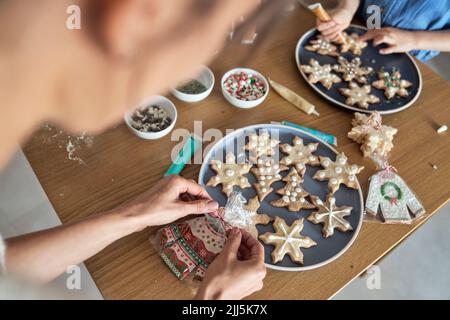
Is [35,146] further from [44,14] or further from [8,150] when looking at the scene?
[44,14]

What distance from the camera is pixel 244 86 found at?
3.50 ft

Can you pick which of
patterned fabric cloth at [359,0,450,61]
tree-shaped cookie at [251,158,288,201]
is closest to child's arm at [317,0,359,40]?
patterned fabric cloth at [359,0,450,61]

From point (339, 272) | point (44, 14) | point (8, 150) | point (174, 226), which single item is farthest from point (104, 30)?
point (339, 272)

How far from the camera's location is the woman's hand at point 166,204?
30.3 inches

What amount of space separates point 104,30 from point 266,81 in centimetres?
84

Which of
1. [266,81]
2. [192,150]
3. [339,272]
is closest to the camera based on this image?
[339,272]

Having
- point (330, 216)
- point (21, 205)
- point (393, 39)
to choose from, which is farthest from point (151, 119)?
point (21, 205)

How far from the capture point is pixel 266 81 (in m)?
1.08

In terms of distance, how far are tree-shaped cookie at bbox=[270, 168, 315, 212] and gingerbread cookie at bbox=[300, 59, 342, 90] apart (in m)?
0.32

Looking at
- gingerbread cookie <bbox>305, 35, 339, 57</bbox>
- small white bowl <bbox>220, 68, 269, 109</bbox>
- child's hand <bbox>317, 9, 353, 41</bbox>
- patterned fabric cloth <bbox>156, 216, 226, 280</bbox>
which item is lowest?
patterned fabric cloth <bbox>156, 216, 226, 280</bbox>

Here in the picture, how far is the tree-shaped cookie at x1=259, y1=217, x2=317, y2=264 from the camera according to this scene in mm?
823

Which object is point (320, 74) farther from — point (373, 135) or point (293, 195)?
point (293, 195)

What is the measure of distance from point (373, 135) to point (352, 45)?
382 mm

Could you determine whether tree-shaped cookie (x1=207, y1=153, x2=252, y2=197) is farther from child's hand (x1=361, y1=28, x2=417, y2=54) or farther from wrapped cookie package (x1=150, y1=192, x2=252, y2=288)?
child's hand (x1=361, y1=28, x2=417, y2=54)
